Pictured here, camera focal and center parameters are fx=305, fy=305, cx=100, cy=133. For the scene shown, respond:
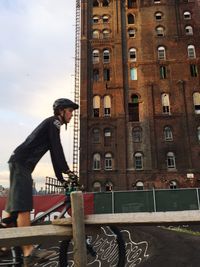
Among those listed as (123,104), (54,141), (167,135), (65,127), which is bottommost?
(54,141)

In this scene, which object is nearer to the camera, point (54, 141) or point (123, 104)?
point (54, 141)

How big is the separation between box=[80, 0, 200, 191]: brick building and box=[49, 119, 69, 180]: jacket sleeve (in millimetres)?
31805

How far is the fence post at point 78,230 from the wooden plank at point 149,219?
0.35 ft

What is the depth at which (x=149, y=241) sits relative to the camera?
10.1m

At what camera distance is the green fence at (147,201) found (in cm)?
1889

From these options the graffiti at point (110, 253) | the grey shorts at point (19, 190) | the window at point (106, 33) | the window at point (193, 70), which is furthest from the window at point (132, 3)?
the grey shorts at point (19, 190)

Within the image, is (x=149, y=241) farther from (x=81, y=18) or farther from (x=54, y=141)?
(x=81, y=18)

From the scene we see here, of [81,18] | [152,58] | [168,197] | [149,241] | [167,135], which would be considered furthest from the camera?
[81,18]

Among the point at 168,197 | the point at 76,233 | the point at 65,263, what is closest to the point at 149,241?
the point at 65,263

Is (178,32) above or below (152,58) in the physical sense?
above

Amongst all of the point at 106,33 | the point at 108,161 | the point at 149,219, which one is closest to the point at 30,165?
the point at 149,219

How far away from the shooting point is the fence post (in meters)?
3.31

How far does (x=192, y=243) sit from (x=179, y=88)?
32555 millimetres

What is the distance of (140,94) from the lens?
3950 centimetres
